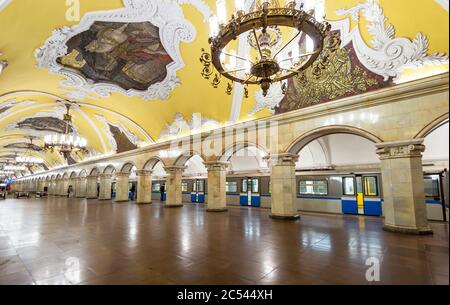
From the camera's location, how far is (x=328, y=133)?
755 cm

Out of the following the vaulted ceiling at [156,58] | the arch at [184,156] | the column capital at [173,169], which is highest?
the vaulted ceiling at [156,58]

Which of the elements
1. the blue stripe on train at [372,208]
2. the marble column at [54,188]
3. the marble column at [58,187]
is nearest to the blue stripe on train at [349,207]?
the blue stripe on train at [372,208]

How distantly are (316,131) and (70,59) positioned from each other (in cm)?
865

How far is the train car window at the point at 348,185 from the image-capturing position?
970cm

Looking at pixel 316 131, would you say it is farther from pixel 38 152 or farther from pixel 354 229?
pixel 38 152

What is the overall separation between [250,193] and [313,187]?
3658 millimetres

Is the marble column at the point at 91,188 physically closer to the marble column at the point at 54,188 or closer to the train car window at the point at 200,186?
the train car window at the point at 200,186

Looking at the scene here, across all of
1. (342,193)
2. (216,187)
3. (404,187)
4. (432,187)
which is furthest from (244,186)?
(404,187)

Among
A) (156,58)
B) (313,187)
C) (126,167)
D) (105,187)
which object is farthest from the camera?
(105,187)

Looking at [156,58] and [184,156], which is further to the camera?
[184,156]

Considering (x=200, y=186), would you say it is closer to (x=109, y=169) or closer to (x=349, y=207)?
(x=109, y=169)

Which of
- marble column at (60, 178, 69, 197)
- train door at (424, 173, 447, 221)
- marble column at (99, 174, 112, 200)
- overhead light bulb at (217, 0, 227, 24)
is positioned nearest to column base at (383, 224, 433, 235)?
train door at (424, 173, 447, 221)

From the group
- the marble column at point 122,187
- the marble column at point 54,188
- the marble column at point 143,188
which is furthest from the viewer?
the marble column at point 54,188

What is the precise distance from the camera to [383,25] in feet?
18.5
